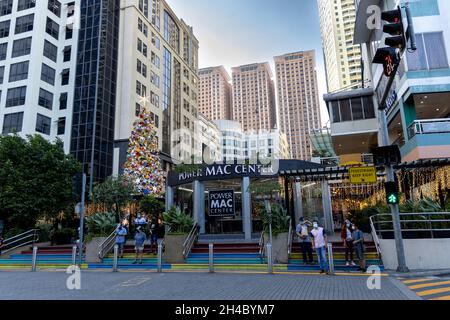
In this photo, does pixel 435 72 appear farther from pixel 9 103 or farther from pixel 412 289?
pixel 9 103

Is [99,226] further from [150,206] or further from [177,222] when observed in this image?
[150,206]

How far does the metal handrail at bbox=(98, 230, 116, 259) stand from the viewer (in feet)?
53.4

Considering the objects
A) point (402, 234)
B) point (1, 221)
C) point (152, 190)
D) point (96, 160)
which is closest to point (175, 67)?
point (96, 160)

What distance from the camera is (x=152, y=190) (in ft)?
93.2

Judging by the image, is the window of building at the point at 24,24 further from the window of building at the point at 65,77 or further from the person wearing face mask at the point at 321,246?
the person wearing face mask at the point at 321,246

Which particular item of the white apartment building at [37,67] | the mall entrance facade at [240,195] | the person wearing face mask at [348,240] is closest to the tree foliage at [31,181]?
the mall entrance facade at [240,195]

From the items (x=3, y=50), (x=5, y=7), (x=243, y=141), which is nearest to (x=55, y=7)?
(x=5, y=7)

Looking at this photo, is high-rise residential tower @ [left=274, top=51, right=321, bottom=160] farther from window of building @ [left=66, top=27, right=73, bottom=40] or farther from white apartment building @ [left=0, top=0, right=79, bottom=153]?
white apartment building @ [left=0, top=0, right=79, bottom=153]

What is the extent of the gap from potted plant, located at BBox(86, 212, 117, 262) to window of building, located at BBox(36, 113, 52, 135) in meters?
29.2

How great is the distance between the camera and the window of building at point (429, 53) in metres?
21.5

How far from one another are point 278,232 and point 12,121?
3924cm

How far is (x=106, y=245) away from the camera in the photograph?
16891 mm

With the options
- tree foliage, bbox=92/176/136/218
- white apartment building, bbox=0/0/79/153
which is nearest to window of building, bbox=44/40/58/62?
white apartment building, bbox=0/0/79/153

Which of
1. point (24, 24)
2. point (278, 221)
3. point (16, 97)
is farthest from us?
point (24, 24)
